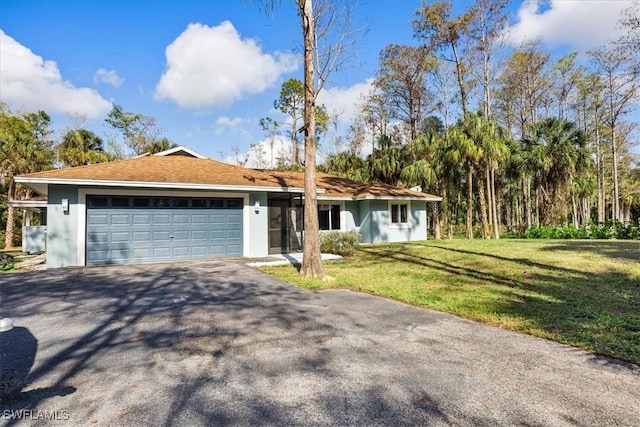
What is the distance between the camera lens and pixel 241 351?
12.4 ft

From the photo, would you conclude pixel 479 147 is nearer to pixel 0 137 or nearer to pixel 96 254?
pixel 96 254

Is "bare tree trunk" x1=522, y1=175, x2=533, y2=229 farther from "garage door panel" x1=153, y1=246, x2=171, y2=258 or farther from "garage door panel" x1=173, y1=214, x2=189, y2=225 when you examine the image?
"garage door panel" x1=153, y1=246, x2=171, y2=258

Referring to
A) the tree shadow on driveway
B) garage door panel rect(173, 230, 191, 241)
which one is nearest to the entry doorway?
garage door panel rect(173, 230, 191, 241)

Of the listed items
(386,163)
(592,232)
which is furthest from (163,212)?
(592,232)

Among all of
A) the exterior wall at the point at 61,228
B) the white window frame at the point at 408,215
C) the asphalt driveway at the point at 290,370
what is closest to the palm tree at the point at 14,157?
the exterior wall at the point at 61,228

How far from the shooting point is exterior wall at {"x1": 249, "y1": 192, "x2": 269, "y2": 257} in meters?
12.8

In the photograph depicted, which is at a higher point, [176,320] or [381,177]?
[381,177]

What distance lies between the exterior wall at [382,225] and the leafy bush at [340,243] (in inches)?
166

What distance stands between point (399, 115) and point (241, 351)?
26059 mm

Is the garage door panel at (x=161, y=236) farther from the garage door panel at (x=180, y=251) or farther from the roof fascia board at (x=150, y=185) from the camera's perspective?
the roof fascia board at (x=150, y=185)

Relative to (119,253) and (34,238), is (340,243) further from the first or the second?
(34,238)

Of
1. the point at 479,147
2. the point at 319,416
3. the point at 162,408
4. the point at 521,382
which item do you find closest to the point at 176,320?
the point at 162,408

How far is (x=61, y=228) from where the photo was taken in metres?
10.3

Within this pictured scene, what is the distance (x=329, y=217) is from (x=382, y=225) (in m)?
2.91
